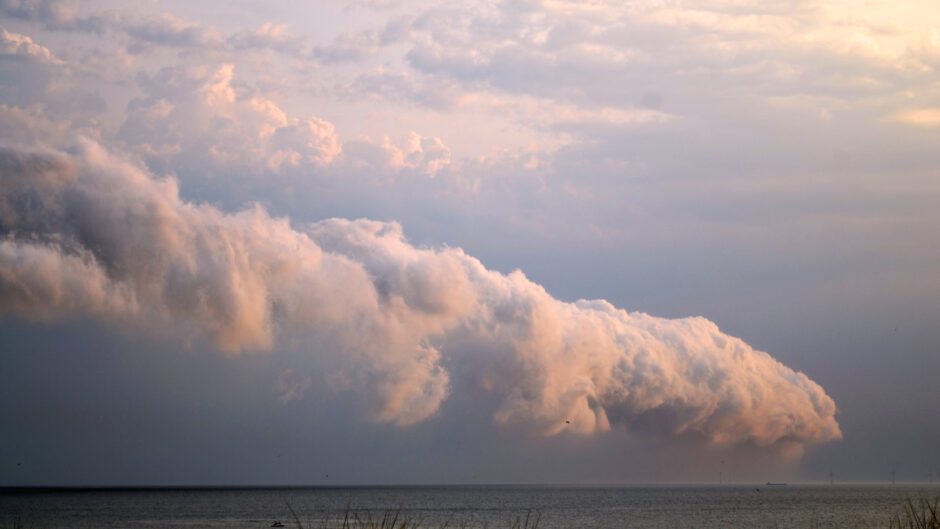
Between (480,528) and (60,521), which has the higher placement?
(60,521)

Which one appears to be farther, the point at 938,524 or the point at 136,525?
the point at 136,525

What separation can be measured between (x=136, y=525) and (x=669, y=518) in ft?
265

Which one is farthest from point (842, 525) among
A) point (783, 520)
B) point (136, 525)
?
point (136, 525)

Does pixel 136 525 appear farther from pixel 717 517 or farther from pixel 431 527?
pixel 717 517

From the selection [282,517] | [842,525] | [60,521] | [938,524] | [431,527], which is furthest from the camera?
[282,517]

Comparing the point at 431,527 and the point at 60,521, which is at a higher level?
the point at 60,521

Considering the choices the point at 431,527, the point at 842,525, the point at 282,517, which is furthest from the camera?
the point at 282,517

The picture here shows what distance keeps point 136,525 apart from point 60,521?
13252 millimetres

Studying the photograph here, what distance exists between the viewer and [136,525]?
13438 cm

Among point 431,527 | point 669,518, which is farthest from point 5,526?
point 669,518

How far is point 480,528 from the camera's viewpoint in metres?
122

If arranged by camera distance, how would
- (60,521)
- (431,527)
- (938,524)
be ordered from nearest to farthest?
1. (938,524)
2. (431,527)
3. (60,521)

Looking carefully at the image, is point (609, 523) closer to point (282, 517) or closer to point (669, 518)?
point (669, 518)

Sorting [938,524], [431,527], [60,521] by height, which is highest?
[60,521]
